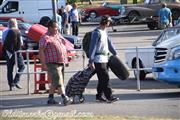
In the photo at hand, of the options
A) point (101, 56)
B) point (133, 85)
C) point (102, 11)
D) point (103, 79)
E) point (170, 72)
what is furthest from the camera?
point (102, 11)

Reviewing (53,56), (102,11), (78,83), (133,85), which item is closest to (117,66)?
(78,83)

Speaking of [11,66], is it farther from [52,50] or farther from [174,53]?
[174,53]

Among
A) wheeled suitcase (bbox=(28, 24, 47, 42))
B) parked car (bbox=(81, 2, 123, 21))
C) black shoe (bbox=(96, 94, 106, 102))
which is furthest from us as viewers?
parked car (bbox=(81, 2, 123, 21))

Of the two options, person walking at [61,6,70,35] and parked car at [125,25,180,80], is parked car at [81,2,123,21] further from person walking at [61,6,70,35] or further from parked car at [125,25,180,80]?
parked car at [125,25,180,80]

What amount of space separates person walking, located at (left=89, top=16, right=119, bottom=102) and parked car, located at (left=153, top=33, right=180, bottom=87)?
1.30 m

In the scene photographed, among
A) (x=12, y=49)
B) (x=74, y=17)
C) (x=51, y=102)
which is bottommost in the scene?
(x=74, y=17)

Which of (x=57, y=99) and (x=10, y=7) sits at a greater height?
(x=57, y=99)

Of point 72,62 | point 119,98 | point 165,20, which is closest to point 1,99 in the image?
point 119,98

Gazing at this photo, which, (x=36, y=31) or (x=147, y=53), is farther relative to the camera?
(x=36, y=31)

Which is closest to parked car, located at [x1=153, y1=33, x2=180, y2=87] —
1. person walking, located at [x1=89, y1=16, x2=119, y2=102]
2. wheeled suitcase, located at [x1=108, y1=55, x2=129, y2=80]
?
wheeled suitcase, located at [x1=108, y1=55, x2=129, y2=80]

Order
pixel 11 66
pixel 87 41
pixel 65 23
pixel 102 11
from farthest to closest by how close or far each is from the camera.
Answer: pixel 102 11 < pixel 65 23 < pixel 11 66 < pixel 87 41

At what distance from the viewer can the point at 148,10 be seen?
42.0 meters

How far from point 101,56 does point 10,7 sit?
30031 millimetres

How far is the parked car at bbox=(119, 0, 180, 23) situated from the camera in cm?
4181
